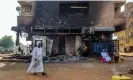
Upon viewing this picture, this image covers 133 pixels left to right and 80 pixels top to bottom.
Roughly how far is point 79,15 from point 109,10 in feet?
11.6

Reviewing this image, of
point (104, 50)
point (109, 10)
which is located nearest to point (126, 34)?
point (109, 10)

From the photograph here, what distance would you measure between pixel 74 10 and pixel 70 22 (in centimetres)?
218

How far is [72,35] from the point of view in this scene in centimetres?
3216

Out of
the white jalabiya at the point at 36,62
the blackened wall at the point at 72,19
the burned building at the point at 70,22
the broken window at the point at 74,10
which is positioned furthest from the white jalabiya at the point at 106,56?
the white jalabiya at the point at 36,62

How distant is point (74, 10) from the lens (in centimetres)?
3409

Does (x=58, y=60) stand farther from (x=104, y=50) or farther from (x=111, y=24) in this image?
(x=111, y=24)

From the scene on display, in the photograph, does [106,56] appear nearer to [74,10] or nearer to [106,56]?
[106,56]

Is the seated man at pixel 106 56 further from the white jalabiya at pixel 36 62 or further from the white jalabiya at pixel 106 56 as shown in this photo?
the white jalabiya at pixel 36 62

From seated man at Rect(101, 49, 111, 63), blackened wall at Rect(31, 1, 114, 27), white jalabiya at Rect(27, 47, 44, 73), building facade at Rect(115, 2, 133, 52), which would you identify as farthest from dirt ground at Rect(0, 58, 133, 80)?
building facade at Rect(115, 2, 133, 52)

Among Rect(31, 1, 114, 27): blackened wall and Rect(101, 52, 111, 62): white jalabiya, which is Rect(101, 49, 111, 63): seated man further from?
Rect(31, 1, 114, 27): blackened wall

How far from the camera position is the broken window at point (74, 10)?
33.4 m

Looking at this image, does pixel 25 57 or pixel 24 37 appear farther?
pixel 24 37

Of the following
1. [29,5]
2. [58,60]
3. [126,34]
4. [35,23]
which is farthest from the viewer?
[126,34]

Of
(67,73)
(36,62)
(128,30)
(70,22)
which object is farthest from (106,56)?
(128,30)
